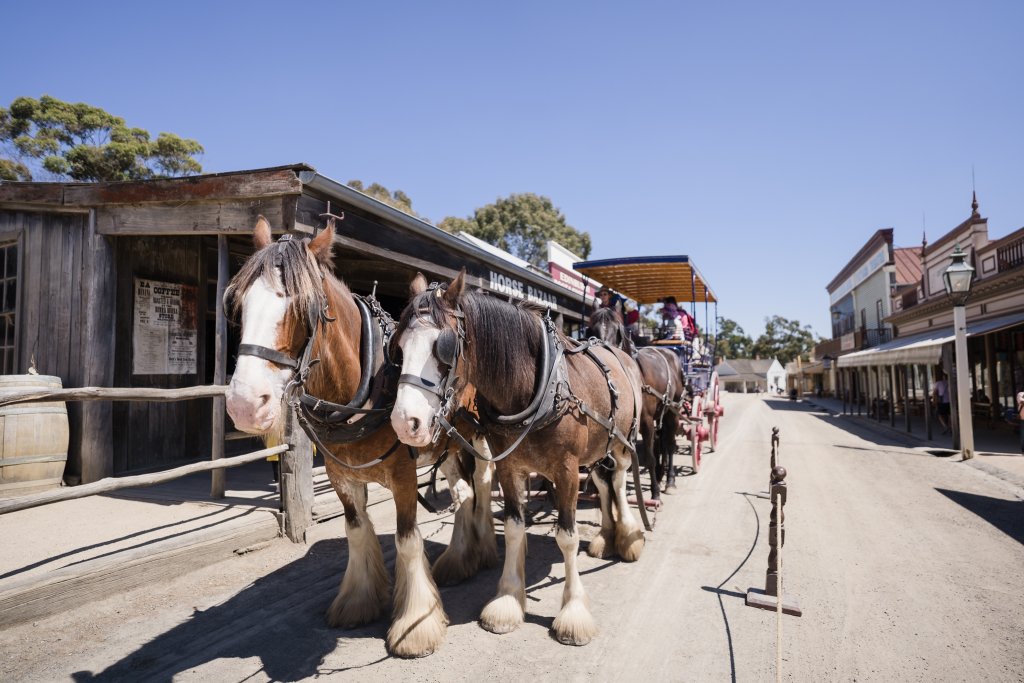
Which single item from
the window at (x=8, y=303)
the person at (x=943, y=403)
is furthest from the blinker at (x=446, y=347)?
the person at (x=943, y=403)

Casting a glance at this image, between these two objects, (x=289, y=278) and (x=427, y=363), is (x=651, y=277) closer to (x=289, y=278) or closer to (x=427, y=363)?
(x=427, y=363)

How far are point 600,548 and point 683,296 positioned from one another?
6.96 m

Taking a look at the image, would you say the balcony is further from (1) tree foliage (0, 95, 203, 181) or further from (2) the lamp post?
(1) tree foliage (0, 95, 203, 181)

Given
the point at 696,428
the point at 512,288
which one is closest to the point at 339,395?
the point at 696,428

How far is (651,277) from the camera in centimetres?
848

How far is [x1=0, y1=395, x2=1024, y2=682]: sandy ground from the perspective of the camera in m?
2.54

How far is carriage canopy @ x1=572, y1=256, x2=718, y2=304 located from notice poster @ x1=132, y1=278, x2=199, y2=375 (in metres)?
5.57

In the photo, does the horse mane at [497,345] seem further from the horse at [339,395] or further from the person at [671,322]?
the person at [671,322]

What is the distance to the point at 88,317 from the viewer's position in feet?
16.7

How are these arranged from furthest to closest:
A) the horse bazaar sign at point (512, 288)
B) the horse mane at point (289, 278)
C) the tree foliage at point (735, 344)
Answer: the tree foliage at point (735, 344)
the horse bazaar sign at point (512, 288)
the horse mane at point (289, 278)

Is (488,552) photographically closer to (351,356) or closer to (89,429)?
(351,356)

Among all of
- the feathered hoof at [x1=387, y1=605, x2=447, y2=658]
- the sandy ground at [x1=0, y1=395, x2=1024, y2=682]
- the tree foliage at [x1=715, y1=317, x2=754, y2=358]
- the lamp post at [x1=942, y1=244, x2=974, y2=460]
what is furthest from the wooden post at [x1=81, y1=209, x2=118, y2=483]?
the tree foliage at [x1=715, y1=317, x2=754, y2=358]

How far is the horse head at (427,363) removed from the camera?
2.23m

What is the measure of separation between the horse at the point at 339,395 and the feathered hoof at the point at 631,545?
1.73 m
